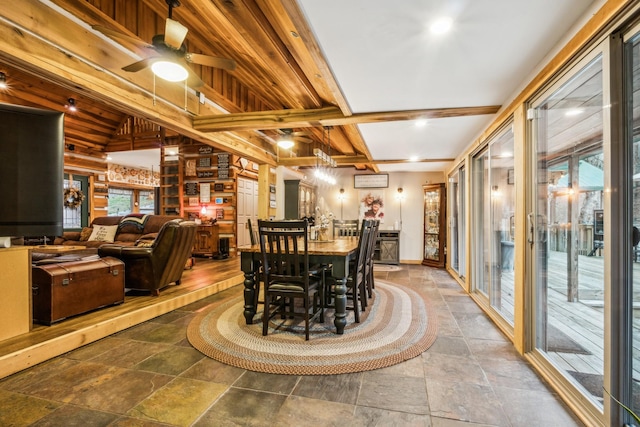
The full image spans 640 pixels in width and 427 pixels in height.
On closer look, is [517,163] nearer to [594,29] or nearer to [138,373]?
[594,29]

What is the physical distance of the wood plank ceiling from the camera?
218 centimetres

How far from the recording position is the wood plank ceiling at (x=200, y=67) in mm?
2178

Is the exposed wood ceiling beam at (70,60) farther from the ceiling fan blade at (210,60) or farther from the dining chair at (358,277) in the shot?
the dining chair at (358,277)

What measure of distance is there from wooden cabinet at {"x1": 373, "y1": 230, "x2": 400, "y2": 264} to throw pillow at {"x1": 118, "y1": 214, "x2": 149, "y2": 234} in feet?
15.7

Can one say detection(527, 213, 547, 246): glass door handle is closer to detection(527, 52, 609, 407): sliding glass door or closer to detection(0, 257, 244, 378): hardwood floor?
detection(527, 52, 609, 407): sliding glass door

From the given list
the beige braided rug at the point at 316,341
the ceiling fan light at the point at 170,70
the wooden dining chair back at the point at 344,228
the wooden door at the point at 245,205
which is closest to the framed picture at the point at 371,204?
the wooden dining chair back at the point at 344,228

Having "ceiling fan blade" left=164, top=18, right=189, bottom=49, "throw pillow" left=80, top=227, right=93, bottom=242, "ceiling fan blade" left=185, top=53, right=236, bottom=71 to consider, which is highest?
"ceiling fan blade" left=164, top=18, right=189, bottom=49

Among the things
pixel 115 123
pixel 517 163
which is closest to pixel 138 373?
pixel 517 163

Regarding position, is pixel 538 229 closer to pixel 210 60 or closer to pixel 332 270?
pixel 332 270

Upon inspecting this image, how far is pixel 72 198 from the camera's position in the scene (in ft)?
26.5

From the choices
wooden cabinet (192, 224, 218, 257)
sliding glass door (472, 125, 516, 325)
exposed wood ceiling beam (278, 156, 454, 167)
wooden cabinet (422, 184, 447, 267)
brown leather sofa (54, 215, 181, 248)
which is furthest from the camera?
wooden cabinet (192, 224, 218, 257)

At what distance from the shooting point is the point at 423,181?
24.0 feet

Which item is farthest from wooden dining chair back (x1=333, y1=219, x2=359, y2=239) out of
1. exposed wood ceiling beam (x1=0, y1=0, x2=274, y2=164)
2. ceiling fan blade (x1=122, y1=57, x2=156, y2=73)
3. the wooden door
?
ceiling fan blade (x1=122, y1=57, x2=156, y2=73)

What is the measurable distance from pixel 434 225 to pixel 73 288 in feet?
20.8
